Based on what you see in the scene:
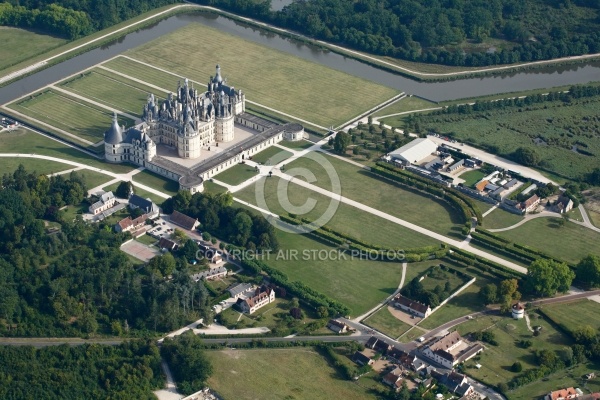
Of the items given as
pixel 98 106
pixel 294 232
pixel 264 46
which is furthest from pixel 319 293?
pixel 264 46

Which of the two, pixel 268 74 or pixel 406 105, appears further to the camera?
pixel 268 74

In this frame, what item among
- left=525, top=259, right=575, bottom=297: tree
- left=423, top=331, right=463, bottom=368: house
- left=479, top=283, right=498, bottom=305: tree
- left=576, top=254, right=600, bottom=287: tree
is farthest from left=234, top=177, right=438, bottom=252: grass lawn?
left=423, top=331, right=463, bottom=368: house

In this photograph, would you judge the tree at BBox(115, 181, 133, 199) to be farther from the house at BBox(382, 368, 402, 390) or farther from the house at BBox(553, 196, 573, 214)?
the house at BBox(553, 196, 573, 214)

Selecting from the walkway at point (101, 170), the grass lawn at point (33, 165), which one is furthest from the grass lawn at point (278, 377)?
the grass lawn at point (33, 165)

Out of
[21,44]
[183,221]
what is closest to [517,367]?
[183,221]

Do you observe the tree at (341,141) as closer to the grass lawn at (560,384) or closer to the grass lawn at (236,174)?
the grass lawn at (236,174)

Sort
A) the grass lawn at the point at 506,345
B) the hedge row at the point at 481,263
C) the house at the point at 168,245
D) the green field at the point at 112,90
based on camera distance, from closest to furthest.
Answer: the grass lawn at the point at 506,345
the hedge row at the point at 481,263
the house at the point at 168,245
the green field at the point at 112,90

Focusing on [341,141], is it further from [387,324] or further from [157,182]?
[387,324]
